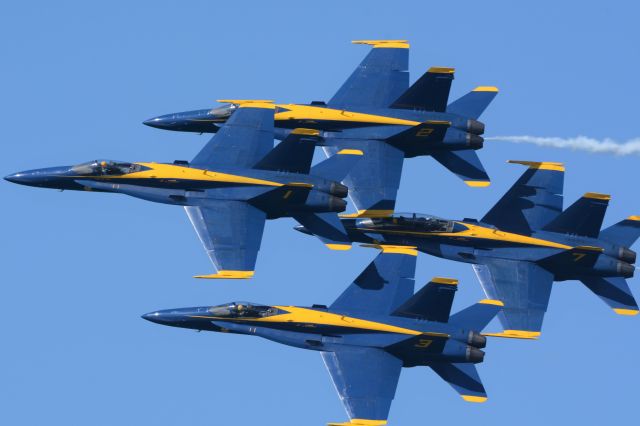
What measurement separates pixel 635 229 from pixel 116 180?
2228 centimetres

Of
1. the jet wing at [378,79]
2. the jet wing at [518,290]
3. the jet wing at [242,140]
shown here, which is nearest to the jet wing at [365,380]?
the jet wing at [518,290]

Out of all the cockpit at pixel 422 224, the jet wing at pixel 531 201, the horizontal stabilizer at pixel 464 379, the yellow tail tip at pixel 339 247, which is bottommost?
the horizontal stabilizer at pixel 464 379

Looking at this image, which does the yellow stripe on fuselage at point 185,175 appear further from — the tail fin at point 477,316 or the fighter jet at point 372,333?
the tail fin at point 477,316

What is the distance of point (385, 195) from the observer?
99500 mm

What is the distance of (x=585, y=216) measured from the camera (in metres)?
99.3

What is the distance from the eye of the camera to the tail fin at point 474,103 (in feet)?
337

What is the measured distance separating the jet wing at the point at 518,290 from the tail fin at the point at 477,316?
206cm

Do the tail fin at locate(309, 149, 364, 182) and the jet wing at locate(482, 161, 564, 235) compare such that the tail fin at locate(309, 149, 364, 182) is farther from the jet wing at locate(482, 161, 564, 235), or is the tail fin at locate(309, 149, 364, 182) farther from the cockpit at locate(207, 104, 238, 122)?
the jet wing at locate(482, 161, 564, 235)

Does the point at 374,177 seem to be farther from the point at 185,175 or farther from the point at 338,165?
the point at 185,175

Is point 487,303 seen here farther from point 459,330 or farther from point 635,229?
point 635,229

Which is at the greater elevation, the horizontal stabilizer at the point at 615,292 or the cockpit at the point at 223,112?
the cockpit at the point at 223,112


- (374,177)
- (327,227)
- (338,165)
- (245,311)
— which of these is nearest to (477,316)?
(327,227)

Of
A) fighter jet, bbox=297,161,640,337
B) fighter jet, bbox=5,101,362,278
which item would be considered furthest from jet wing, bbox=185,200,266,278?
fighter jet, bbox=297,161,640,337

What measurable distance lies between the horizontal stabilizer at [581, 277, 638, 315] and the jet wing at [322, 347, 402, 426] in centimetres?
1036
